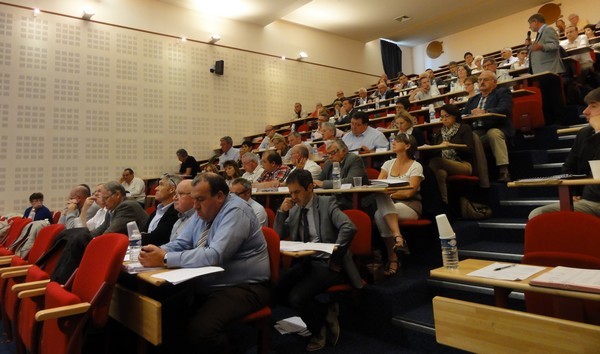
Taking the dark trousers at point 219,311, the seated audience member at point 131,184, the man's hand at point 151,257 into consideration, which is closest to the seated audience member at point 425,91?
the seated audience member at point 131,184

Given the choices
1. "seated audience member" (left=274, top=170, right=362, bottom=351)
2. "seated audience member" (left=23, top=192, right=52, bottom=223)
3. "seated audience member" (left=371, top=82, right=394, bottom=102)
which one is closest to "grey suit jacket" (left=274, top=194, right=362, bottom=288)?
"seated audience member" (left=274, top=170, right=362, bottom=351)

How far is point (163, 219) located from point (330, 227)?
3.98 ft

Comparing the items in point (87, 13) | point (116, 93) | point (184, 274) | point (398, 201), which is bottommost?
point (184, 274)

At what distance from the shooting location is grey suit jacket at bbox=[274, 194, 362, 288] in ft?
7.24

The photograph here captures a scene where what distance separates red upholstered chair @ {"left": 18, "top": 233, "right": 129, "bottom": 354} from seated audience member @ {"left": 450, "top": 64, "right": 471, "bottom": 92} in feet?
17.1

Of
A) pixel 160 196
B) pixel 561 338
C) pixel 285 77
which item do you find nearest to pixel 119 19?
pixel 285 77

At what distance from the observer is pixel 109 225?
3.15 meters

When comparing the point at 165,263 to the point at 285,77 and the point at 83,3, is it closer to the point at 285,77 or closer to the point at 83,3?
the point at 83,3

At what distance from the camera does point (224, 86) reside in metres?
8.46

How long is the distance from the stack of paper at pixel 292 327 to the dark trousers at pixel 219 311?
1.90 feet

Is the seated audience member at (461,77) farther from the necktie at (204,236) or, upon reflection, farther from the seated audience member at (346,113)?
the necktie at (204,236)

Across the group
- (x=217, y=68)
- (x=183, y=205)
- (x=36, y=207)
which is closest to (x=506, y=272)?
(x=183, y=205)

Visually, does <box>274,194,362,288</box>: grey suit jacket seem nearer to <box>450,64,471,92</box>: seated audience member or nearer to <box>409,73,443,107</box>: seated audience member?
<box>450,64,471,92</box>: seated audience member

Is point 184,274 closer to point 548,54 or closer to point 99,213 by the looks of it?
point 99,213
